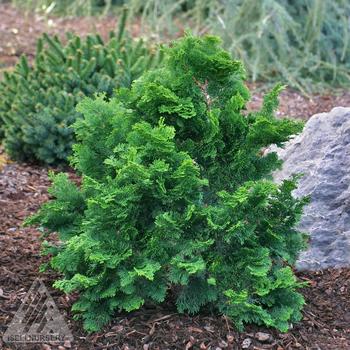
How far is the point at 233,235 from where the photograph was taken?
3.12m

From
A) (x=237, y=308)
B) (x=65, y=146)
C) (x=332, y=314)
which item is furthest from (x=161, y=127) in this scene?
(x=65, y=146)

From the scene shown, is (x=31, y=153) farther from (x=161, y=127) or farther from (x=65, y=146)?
(x=161, y=127)

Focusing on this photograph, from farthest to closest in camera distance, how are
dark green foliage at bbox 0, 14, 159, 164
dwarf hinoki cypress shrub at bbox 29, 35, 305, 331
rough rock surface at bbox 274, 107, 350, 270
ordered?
dark green foliage at bbox 0, 14, 159, 164
rough rock surface at bbox 274, 107, 350, 270
dwarf hinoki cypress shrub at bbox 29, 35, 305, 331

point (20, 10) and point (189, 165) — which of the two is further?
point (20, 10)

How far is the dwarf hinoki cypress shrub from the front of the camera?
3.08m

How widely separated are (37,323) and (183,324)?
0.71 metres

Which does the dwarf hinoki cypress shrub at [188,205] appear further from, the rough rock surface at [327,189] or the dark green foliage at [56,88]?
the dark green foliage at [56,88]

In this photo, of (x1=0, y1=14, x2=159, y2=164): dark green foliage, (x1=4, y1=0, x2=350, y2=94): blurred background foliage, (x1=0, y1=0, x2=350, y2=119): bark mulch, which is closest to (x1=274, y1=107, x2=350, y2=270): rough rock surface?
(x1=0, y1=14, x2=159, y2=164): dark green foliage

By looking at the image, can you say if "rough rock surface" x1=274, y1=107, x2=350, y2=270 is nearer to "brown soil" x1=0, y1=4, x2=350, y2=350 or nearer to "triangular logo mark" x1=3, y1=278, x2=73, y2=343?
"brown soil" x1=0, y1=4, x2=350, y2=350

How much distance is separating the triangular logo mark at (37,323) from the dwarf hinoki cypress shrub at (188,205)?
0.45 feet

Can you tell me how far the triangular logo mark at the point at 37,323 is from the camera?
3.25m

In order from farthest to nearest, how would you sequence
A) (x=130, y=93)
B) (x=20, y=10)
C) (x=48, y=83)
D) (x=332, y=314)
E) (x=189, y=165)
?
(x=20, y=10) < (x=48, y=83) < (x=332, y=314) < (x=130, y=93) < (x=189, y=165)

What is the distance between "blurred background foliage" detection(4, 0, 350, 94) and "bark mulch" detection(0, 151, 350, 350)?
11.3ft

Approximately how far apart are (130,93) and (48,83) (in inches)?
107
